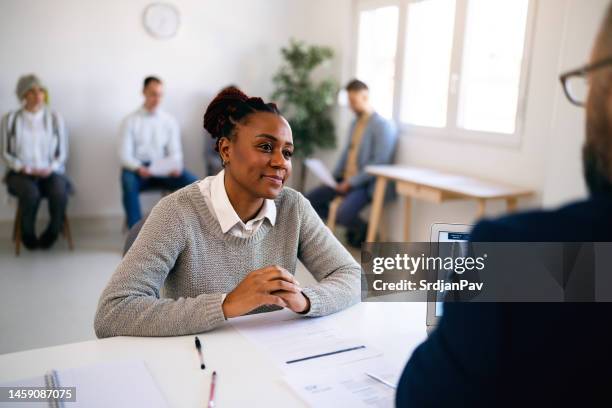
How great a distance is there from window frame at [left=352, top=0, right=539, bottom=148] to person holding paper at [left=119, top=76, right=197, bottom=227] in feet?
6.09

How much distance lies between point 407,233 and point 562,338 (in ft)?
→ 13.4

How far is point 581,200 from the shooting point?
1.76 ft

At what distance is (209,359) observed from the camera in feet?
3.85

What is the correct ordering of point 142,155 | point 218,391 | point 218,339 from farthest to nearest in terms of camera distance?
point 142,155, point 218,339, point 218,391

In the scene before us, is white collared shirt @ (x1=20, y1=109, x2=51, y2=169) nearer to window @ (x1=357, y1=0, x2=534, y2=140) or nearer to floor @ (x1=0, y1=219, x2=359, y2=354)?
floor @ (x1=0, y1=219, x2=359, y2=354)

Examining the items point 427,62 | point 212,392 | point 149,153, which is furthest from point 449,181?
point 212,392

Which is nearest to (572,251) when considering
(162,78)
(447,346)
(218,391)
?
(447,346)

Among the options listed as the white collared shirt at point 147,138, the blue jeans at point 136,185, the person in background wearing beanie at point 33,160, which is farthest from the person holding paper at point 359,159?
the person in background wearing beanie at point 33,160

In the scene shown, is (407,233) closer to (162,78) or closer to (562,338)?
(162,78)

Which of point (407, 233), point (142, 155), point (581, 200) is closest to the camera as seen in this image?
point (581, 200)

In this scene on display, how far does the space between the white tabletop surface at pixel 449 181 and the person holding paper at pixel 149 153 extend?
5.78 ft

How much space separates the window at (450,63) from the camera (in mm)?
3807

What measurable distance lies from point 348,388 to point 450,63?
3.62 m

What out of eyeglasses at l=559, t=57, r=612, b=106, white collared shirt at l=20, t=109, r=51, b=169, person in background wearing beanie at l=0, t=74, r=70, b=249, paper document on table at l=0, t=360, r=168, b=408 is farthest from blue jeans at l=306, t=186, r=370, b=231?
eyeglasses at l=559, t=57, r=612, b=106
